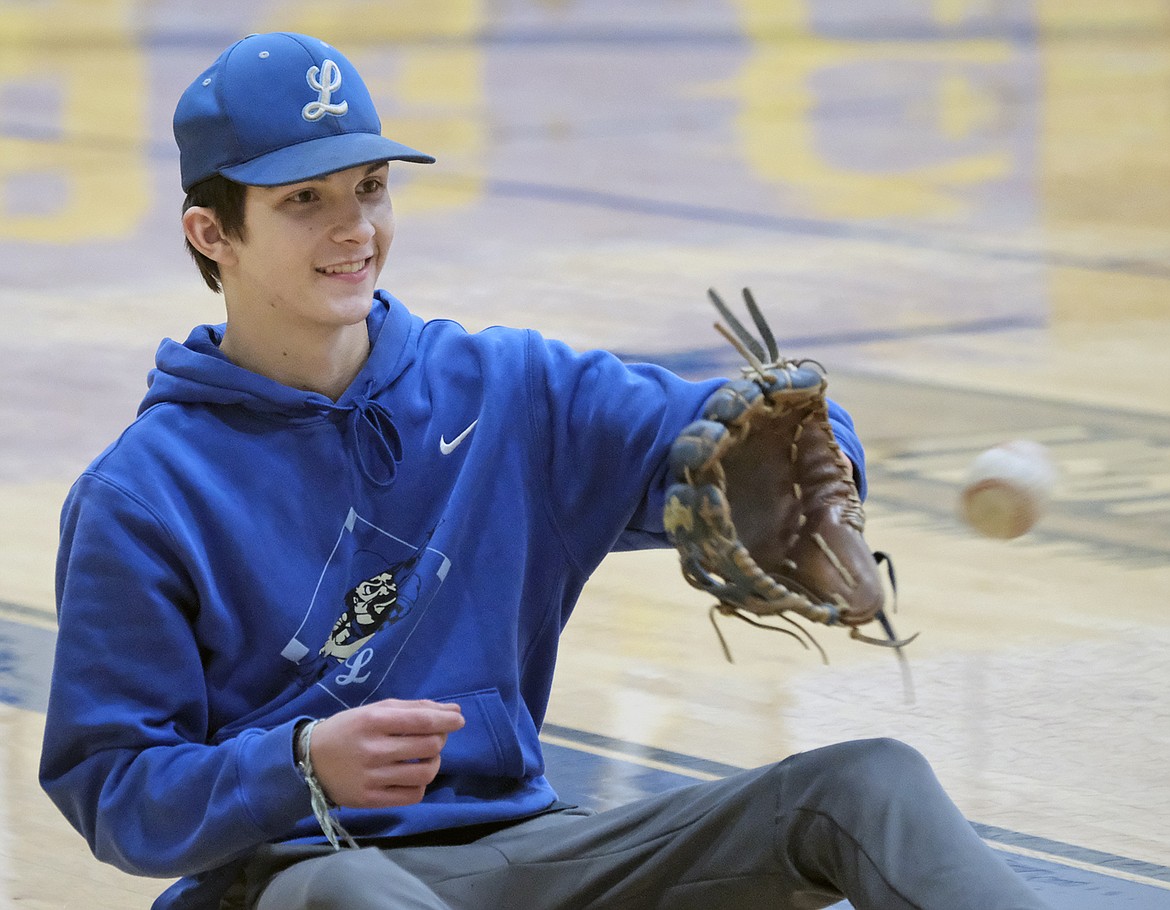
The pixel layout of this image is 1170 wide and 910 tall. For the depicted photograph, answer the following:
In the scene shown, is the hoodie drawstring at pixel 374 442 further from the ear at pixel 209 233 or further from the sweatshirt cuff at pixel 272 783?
the sweatshirt cuff at pixel 272 783

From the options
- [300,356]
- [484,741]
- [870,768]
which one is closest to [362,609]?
[484,741]

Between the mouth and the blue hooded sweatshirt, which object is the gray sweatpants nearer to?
the blue hooded sweatshirt

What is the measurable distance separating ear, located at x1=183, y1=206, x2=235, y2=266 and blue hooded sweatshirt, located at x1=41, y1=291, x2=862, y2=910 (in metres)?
0.09

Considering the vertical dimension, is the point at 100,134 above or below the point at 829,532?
below

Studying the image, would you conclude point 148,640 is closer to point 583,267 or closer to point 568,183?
point 583,267

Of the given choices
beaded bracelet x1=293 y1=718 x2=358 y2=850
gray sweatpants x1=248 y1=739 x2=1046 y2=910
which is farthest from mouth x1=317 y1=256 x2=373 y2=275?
gray sweatpants x1=248 y1=739 x2=1046 y2=910

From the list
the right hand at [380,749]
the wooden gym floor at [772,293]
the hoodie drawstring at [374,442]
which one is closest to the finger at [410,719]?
the right hand at [380,749]

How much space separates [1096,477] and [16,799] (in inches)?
102

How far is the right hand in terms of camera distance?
6.37 feet

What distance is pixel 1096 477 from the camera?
4699 millimetres

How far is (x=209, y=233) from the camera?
2.27 m

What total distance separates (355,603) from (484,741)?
195 mm

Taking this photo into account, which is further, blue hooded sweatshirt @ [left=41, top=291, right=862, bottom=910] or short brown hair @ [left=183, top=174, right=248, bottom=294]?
short brown hair @ [left=183, top=174, right=248, bottom=294]

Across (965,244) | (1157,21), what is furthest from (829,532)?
(1157,21)
